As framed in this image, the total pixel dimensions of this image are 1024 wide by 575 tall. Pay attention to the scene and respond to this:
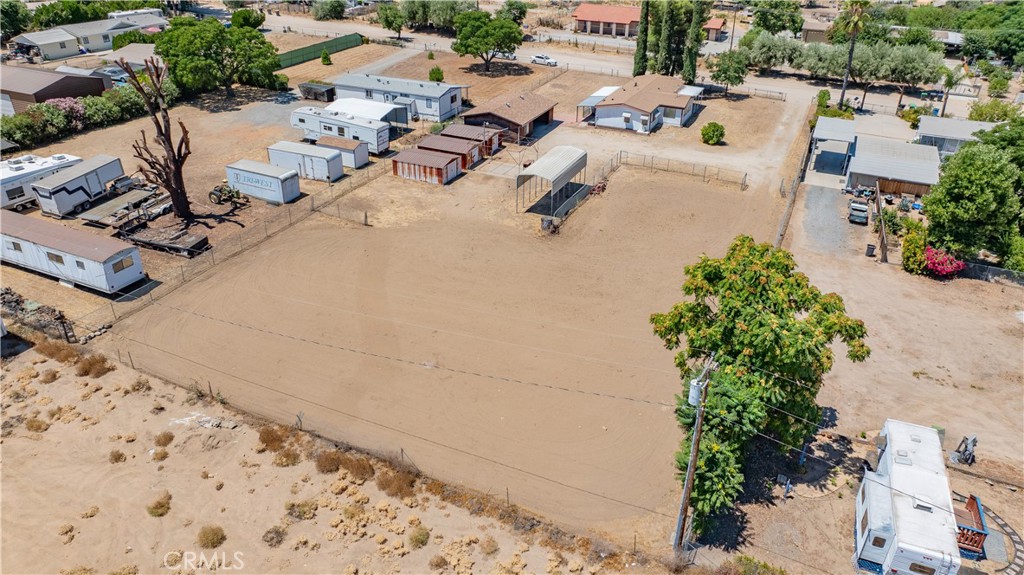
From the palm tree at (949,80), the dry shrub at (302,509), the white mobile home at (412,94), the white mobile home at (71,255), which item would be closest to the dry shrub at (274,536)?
the dry shrub at (302,509)

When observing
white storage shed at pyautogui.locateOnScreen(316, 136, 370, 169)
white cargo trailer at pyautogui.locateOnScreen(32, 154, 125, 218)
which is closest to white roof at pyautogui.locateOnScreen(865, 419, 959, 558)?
white storage shed at pyautogui.locateOnScreen(316, 136, 370, 169)

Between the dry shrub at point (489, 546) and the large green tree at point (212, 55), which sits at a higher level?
the large green tree at point (212, 55)

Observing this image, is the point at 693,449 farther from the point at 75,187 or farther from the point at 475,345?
the point at 75,187

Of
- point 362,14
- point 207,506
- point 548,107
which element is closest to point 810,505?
point 207,506

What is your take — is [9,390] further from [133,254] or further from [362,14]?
[362,14]

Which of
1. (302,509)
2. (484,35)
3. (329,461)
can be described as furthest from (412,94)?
(302,509)

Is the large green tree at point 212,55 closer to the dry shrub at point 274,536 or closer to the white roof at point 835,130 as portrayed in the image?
the white roof at point 835,130
